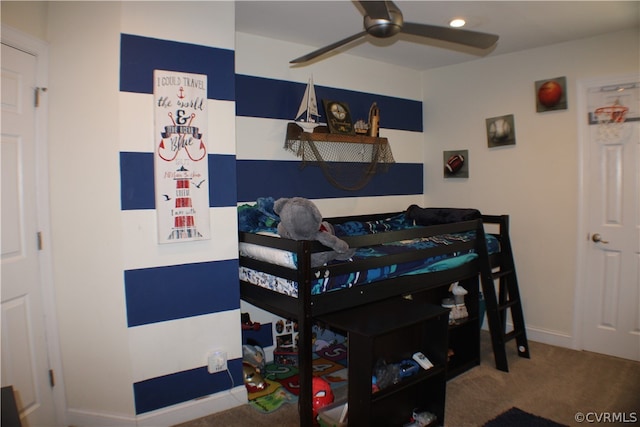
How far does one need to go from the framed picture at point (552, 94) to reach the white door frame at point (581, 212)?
0.33 ft

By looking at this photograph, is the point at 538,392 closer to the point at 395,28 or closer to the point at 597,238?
the point at 597,238

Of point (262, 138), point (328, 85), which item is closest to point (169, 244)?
point (262, 138)

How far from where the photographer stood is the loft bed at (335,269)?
1978 millimetres

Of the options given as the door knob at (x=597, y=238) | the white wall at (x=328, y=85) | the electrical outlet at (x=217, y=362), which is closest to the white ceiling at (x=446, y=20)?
the white wall at (x=328, y=85)

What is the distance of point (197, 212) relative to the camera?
7.23 feet

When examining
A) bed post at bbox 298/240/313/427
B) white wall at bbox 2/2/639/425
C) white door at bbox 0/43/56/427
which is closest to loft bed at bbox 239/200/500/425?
bed post at bbox 298/240/313/427

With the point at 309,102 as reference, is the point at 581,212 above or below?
below

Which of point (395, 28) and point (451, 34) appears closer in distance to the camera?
point (395, 28)

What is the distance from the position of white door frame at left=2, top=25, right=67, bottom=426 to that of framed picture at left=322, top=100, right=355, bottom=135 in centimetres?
185

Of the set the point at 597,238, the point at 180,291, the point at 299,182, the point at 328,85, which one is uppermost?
the point at 328,85

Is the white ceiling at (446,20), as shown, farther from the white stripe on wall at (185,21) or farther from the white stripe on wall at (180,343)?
the white stripe on wall at (180,343)

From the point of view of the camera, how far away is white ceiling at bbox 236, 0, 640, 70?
2.40 m

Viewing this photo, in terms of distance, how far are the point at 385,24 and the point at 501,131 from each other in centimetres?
229

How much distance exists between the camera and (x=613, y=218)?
2.96 m
